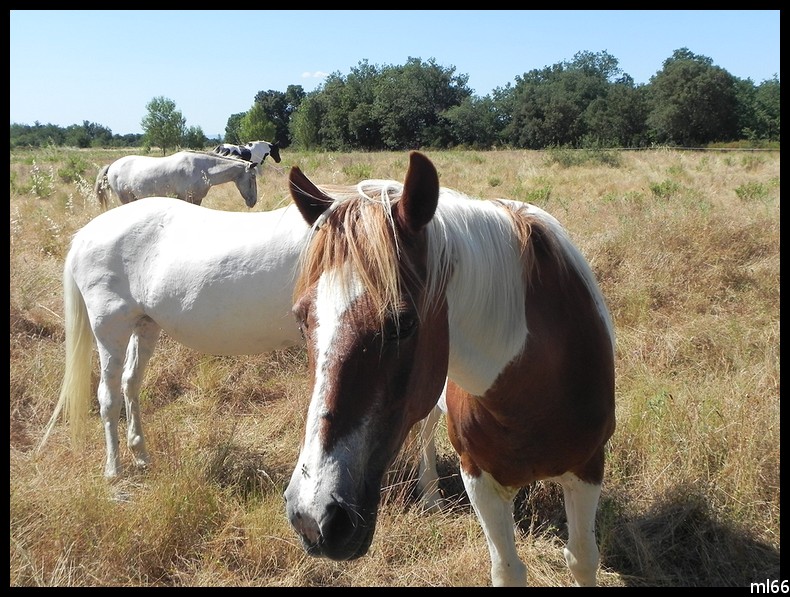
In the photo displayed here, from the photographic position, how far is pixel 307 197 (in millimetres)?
1556

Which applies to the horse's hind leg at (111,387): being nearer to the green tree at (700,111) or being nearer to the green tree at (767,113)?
the green tree at (767,113)

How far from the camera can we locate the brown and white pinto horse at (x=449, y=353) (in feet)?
3.92

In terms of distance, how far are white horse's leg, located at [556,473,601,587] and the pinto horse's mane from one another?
856 millimetres

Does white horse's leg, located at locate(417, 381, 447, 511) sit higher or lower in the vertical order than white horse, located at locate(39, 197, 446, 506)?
lower

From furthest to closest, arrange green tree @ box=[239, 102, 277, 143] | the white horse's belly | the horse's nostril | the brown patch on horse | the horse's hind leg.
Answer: green tree @ box=[239, 102, 277, 143], the horse's hind leg, the white horse's belly, the brown patch on horse, the horse's nostril

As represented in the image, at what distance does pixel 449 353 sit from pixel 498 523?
94cm

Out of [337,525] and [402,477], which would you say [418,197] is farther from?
[402,477]

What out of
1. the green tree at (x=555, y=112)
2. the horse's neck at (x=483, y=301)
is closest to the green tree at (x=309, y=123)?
the green tree at (x=555, y=112)

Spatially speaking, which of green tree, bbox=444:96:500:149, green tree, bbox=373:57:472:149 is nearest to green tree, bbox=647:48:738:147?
green tree, bbox=444:96:500:149

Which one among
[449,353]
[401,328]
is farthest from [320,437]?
[449,353]

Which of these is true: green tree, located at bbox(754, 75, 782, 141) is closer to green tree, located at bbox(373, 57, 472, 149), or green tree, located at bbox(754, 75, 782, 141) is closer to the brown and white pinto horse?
green tree, located at bbox(373, 57, 472, 149)

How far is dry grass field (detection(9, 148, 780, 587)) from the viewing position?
251 centimetres

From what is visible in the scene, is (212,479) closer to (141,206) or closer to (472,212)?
(141,206)

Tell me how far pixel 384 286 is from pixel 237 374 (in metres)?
3.57
